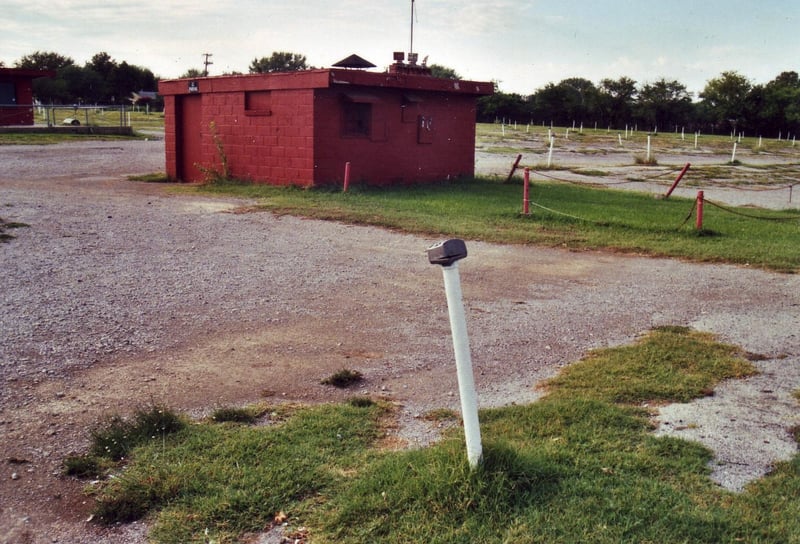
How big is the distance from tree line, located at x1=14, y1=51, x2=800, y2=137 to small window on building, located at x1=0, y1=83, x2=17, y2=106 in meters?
29.8

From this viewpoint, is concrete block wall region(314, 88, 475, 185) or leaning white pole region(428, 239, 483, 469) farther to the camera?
concrete block wall region(314, 88, 475, 185)

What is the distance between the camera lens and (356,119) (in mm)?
20078

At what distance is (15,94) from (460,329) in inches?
1907

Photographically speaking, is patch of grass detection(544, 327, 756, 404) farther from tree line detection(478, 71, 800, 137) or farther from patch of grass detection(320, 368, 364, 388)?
tree line detection(478, 71, 800, 137)

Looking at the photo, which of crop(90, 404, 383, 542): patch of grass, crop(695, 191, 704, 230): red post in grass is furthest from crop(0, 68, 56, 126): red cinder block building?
crop(90, 404, 383, 542): patch of grass

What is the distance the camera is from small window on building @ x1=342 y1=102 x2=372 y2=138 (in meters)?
19.8

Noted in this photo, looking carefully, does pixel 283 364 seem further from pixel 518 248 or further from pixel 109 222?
pixel 109 222

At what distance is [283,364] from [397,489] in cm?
271

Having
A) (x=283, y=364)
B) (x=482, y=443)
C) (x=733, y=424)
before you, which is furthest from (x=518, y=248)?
(x=482, y=443)

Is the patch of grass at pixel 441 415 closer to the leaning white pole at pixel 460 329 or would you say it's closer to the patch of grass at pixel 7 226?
the leaning white pole at pixel 460 329

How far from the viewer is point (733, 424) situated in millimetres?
5262

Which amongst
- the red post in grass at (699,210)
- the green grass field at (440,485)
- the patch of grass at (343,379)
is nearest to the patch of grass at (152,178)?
the red post in grass at (699,210)

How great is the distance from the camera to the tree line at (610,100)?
78.2m

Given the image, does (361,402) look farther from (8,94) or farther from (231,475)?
(8,94)
